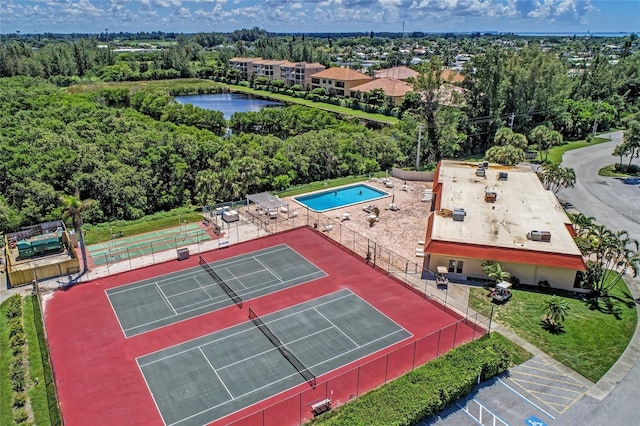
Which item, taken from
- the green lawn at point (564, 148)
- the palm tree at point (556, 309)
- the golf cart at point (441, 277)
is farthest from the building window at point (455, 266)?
the green lawn at point (564, 148)

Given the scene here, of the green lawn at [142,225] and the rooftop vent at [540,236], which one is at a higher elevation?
the rooftop vent at [540,236]

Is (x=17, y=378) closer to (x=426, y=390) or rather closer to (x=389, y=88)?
(x=426, y=390)

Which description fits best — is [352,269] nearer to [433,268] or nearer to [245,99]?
[433,268]

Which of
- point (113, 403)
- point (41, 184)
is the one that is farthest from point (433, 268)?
point (41, 184)

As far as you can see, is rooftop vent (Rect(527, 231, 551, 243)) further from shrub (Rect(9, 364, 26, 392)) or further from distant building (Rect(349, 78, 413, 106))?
distant building (Rect(349, 78, 413, 106))

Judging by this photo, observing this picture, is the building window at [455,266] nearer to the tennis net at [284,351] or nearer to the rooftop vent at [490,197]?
the rooftop vent at [490,197]

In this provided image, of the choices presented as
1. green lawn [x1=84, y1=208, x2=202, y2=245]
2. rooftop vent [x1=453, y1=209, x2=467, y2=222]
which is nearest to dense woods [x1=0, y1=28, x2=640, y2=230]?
green lawn [x1=84, y1=208, x2=202, y2=245]

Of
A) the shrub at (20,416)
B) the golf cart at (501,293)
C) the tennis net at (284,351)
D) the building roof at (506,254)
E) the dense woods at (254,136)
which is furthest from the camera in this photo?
the dense woods at (254,136)

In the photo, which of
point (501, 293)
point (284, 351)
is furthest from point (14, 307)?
point (501, 293)
